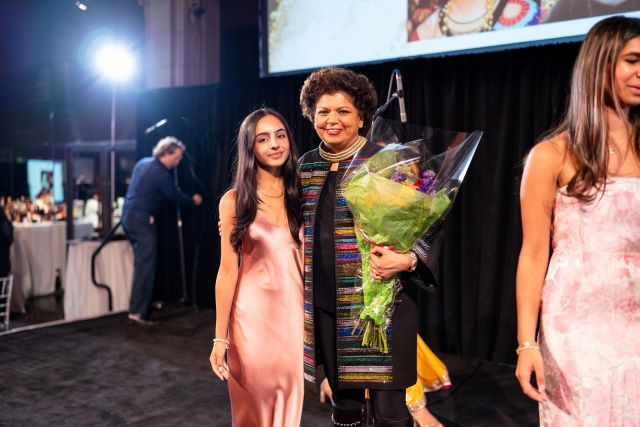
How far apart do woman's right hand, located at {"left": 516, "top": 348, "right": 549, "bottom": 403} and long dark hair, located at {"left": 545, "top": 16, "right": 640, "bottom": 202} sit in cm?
35

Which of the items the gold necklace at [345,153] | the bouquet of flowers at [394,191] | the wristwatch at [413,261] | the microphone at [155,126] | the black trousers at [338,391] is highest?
the microphone at [155,126]

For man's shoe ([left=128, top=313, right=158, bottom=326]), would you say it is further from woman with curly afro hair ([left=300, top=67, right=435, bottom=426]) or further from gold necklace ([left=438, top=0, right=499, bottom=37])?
woman with curly afro hair ([left=300, top=67, right=435, bottom=426])

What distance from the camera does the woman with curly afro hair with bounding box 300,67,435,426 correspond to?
1879 mm

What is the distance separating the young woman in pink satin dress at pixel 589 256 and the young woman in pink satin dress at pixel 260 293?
888 millimetres

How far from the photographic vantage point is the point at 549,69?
395 centimetres

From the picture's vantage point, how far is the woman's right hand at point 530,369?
1.31m

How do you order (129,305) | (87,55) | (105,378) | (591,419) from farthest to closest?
(87,55)
(129,305)
(105,378)
(591,419)

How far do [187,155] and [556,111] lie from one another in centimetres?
353

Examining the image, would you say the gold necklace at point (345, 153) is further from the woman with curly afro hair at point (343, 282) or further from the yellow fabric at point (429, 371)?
the yellow fabric at point (429, 371)

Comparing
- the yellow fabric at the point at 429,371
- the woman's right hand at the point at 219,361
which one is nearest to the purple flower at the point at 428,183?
the woman's right hand at the point at 219,361

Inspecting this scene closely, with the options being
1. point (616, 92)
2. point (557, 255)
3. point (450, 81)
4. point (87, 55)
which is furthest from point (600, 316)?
point (87, 55)

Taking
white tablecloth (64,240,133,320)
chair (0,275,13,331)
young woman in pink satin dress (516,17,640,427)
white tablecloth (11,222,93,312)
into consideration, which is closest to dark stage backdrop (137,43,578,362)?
young woman in pink satin dress (516,17,640,427)

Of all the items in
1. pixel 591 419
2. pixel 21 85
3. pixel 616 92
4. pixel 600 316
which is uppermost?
pixel 21 85

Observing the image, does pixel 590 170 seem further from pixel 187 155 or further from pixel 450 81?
pixel 187 155
